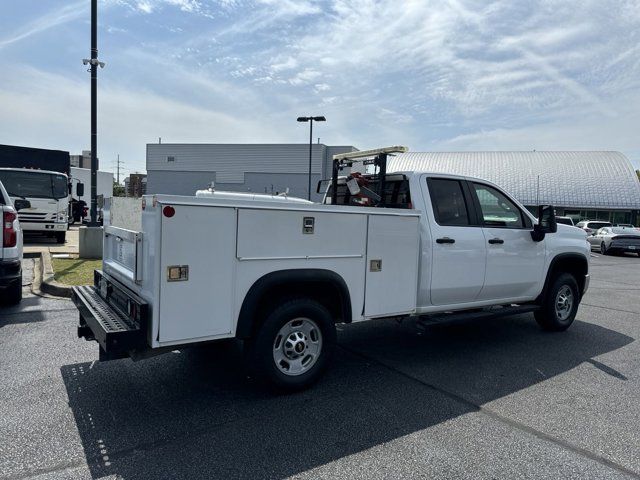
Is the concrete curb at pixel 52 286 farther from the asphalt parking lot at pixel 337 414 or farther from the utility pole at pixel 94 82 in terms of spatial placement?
the utility pole at pixel 94 82

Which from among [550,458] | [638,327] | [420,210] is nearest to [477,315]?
[420,210]

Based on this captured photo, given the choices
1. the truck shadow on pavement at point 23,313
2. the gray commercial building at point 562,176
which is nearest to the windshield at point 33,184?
the truck shadow on pavement at point 23,313

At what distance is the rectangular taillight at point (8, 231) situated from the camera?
6.35 meters

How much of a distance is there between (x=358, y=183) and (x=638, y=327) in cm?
508

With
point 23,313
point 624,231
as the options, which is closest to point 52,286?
point 23,313

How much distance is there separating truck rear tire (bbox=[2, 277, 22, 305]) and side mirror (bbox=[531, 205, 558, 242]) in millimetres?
7095

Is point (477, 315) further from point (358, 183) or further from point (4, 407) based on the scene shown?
point (4, 407)

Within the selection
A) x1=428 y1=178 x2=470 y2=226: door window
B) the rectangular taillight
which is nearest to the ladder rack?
x1=428 y1=178 x2=470 y2=226: door window

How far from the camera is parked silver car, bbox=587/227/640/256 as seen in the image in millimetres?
22625

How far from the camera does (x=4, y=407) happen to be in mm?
3797

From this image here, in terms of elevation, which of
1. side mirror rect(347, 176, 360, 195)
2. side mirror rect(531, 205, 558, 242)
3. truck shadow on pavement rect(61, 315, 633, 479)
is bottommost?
truck shadow on pavement rect(61, 315, 633, 479)

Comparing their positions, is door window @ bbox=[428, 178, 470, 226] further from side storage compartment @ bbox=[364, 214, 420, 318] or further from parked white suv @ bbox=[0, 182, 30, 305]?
parked white suv @ bbox=[0, 182, 30, 305]

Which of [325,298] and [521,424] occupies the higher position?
[325,298]

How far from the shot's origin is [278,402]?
13.5ft
